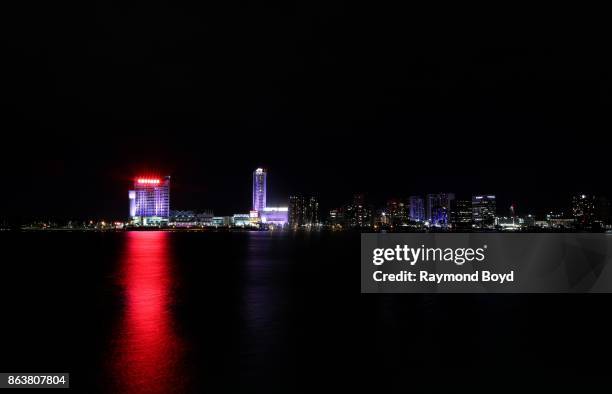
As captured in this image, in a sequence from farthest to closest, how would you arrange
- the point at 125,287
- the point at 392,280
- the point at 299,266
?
the point at 299,266 → the point at 392,280 → the point at 125,287

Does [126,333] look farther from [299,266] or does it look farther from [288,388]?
[299,266]

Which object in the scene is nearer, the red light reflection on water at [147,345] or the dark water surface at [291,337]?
the red light reflection on water at [147,345]

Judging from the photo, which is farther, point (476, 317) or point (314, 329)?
point (476, 317)

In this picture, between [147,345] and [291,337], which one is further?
[291,337]

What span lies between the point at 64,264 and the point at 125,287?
19.6m

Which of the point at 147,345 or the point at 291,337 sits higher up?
the point at 147,345

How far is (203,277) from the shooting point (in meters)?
34.3

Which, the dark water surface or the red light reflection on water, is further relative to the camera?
the dark water surface

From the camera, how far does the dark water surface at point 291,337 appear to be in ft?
40.0

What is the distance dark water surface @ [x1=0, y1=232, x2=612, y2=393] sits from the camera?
12.2 m

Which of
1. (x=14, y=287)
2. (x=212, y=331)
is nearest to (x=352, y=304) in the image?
(x=212, y=331)

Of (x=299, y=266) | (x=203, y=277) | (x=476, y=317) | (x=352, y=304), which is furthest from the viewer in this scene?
(x=299, y=266)

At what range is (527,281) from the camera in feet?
96.3

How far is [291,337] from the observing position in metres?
16.6
